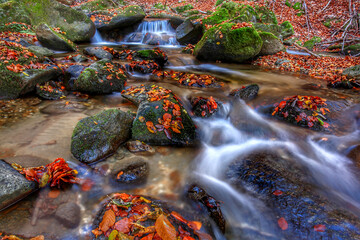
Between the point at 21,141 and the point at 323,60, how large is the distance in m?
12.5

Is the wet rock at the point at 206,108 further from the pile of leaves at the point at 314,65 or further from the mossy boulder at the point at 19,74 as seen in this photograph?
the pile of leaves at the point at 314,65

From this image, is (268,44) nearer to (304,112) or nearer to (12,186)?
(304,112)

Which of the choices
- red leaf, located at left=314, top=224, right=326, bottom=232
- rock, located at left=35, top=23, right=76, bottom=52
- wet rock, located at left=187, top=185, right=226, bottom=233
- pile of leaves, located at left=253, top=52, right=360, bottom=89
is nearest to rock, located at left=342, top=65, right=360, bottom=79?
pile of leaves, located at left=253, top=52, right=360, bottom=89

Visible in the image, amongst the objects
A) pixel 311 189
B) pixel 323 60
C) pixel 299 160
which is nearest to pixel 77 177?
pixel 311 189

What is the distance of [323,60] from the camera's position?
9703mm

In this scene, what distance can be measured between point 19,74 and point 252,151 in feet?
20.5

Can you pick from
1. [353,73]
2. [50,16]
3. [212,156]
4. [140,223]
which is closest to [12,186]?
[140,223]

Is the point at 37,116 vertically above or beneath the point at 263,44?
beneath

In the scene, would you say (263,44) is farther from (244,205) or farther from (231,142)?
(244,205)

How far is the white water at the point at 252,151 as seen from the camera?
2874 millimetres

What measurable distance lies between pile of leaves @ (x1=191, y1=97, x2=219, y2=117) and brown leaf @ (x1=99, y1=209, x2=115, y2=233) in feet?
11.1

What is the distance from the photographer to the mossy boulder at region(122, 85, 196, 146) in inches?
156

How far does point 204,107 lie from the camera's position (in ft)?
17.0

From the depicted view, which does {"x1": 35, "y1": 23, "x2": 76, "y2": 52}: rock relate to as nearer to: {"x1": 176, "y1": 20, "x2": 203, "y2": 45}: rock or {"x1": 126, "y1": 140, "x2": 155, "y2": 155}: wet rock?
{"x1": 176, "y1": 20, "x2": 203, "y2": 45}: rock
